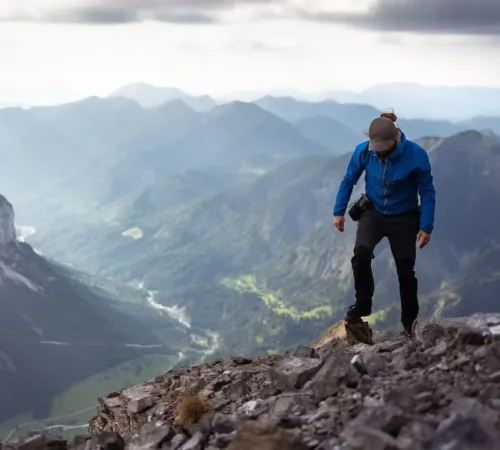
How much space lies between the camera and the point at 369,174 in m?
16.3

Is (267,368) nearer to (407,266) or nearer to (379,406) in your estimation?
(407,266)

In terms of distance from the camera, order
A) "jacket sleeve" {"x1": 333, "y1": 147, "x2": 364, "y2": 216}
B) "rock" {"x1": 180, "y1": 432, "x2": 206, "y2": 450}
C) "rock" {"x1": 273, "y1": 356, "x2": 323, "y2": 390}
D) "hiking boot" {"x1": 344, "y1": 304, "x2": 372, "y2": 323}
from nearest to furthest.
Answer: "rock" {"x1": 180, "y1": 432, "x2": 206, "y2": 450}
"rock" {"x1": 273, "y1": 356, "x2": 323, "y2": 390}
"jacket sleeve" {"x1": 333, "y1": 147, "x2": 364, "y2": 216}
"hiking boot" {"x1": 344, "y1": 304, "x2": 372, "y2": 323}

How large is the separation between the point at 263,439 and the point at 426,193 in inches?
304

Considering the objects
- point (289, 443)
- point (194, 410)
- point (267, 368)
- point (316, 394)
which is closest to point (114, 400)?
point (267, 368)

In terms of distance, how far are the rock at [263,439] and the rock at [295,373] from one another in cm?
313

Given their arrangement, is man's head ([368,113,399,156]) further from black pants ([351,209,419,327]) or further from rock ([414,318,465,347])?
rock ([414,318,465,347])

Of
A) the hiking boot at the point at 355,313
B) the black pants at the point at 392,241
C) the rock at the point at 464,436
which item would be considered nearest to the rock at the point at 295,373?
the black pants at the point at 392,241

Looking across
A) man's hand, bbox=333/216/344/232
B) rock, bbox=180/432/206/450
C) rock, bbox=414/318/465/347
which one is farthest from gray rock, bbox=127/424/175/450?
man's hand, bbox=333/216/344/232

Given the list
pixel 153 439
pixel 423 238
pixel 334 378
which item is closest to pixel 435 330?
pixel 423 238

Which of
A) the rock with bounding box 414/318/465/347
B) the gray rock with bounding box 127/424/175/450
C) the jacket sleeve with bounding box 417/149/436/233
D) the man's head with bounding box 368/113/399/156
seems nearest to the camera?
the gray rock with bounding box 127/424/175/450

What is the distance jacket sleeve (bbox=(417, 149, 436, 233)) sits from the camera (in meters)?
15.9

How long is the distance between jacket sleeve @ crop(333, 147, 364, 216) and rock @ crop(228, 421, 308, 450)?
288 inches

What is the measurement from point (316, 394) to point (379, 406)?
6.46ft

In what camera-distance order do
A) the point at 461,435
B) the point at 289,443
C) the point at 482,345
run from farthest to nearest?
the point at 482,345 → the point at 289,443 → the point at 461,435
